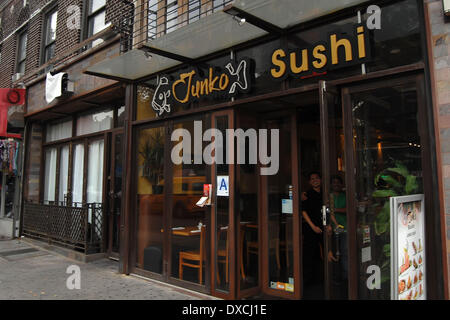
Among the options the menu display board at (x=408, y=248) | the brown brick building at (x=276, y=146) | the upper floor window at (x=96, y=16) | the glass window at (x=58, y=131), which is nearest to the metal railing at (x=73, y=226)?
the brown brick building at (x=276, y=146)

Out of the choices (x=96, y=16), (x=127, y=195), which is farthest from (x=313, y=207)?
(x=96, y=16)

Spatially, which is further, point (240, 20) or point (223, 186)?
point (223, 186)

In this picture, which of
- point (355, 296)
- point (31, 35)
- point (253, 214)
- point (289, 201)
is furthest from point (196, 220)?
point (31, 35)

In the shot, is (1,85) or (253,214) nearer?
(253,214)

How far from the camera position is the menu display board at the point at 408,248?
9.12 ft

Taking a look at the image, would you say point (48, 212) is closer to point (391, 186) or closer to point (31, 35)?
point (31, 35)

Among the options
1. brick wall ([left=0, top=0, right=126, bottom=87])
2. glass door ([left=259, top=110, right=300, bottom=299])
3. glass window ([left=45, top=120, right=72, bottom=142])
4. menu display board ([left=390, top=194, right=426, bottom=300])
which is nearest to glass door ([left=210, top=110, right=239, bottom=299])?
glass door ([left=259, top=110, right=300, bottom=299])

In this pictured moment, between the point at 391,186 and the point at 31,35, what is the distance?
39.5 feet

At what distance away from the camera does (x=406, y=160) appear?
3467 mm

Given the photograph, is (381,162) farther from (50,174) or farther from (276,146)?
(50,174)

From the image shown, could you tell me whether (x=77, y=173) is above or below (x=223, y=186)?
above

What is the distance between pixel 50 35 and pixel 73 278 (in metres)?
8.07

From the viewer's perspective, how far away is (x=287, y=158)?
16.7 ft

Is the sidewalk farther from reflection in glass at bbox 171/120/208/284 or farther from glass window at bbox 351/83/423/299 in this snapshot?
glass window at bbox 351/83/423/299
